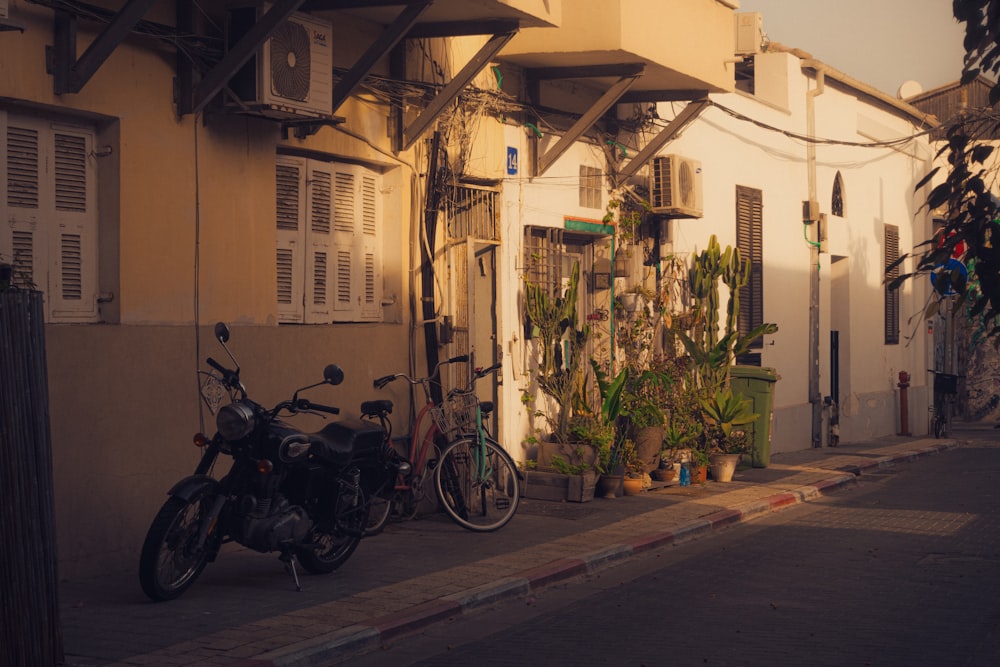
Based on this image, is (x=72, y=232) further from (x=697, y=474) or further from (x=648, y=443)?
(x=697, y=474)

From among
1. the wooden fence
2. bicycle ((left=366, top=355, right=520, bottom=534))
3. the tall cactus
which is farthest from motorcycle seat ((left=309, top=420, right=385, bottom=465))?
the tall cactus

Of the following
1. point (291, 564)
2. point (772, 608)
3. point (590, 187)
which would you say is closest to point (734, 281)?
point (590, 187)

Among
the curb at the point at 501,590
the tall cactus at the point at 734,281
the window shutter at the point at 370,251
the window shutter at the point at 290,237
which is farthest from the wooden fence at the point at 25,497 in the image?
the tall cactus at the point at 734,281

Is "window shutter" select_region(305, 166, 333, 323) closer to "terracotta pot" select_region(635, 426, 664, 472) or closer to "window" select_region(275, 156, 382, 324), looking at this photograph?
"window" select_region(275, 156, 382, 324)

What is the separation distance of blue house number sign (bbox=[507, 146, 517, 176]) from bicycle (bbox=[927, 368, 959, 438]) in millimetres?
14330

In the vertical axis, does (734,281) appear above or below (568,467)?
above

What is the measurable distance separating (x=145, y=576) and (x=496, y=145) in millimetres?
7321

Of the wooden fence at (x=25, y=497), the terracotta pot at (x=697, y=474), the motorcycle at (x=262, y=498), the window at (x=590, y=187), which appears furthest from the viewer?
the terracotta pot at (x=697, y=474)

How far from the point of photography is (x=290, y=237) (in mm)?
11469

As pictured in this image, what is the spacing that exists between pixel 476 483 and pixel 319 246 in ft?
8.82

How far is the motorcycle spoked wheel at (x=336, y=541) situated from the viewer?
30.1 feet

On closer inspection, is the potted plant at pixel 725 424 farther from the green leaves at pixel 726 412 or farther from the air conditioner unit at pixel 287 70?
the air conditioner unit at pixel 287 70

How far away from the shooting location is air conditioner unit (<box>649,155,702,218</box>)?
1664 centimetres

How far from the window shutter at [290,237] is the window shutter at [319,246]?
4.0 inches
